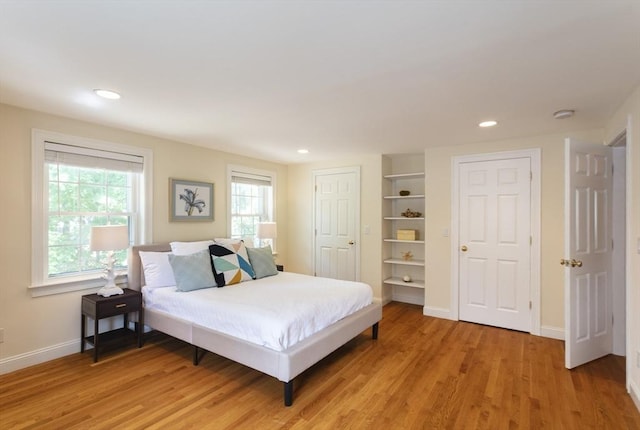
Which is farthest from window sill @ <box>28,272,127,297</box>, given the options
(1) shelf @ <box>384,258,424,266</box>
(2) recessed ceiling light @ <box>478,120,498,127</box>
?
(2) recessed ceiling light @ <box>478,120,498,127</box>

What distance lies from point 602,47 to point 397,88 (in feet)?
3.67

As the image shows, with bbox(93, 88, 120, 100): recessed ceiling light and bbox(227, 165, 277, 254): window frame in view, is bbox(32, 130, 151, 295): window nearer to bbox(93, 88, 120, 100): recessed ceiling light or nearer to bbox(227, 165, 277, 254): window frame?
bbox(93, 88, 120, 100): recessed ceiling light

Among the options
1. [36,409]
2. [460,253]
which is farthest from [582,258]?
[36,409]

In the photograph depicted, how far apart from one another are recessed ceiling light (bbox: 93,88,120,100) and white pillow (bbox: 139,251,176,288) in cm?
160

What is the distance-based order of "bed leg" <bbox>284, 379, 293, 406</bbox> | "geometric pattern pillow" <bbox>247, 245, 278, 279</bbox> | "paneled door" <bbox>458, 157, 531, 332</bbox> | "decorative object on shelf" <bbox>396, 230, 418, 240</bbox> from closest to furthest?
"bed leg" <bbox>284, 379, 293, 406</bbox> < "paneled door" <bbox>458, 157, 531, 332</bbox> < "geometric pattern pillow" <bbox>247, 245, 278, 279</bbox> < "decorative object on shelf" <bbox>396, 230, 418, 240</bbox>

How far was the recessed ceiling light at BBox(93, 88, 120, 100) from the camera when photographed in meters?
2.36

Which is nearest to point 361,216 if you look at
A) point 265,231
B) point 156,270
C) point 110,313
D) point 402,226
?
point 402,226

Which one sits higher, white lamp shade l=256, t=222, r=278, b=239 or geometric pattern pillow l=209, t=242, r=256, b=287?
white lamp shade l=256, t=222, r=278, b=239

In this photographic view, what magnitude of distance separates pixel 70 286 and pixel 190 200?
1494mm

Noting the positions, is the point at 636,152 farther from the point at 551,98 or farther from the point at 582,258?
the point at 582,258

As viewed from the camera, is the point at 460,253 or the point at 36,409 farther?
the point at 460,253

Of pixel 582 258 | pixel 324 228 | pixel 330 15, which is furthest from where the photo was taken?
pixel 324 228

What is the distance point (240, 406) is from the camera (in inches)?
88.9

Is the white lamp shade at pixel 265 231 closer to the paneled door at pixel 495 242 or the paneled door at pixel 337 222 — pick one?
the paneled door at pixel 337 222
